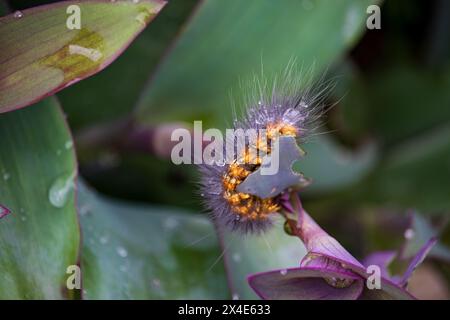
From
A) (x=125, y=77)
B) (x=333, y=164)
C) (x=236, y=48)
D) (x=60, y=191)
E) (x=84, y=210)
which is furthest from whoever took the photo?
(x=333, y=164)

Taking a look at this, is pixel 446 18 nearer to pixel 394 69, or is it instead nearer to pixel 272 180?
pixel 394 69

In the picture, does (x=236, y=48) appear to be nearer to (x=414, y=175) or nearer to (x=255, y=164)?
(x=255, y=164)

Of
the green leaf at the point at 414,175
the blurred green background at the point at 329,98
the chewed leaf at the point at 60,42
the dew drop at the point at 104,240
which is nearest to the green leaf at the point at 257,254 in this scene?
the blurred green background at the point at 329,98

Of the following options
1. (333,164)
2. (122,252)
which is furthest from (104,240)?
(333,164)

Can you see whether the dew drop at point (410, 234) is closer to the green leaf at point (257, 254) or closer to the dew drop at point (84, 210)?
the green leaf at point (257, 254)

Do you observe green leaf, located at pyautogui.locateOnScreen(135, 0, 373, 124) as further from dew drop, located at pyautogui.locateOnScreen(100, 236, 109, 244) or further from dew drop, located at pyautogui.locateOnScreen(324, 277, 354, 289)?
dew drop, located at pyautogui.locateOnScreen(324, 277, 354, 289)

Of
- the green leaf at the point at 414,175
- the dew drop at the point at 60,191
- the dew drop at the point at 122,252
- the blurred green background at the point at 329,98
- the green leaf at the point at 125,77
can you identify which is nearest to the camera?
the dew drop at the point at 60,191

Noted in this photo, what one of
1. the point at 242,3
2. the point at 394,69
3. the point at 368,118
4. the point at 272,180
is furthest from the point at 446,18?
the point at 272,180

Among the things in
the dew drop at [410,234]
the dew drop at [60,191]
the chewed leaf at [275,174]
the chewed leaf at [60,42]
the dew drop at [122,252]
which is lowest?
the chewed leaf at [275,174]
